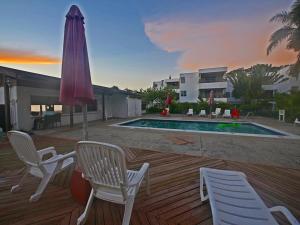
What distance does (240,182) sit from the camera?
243cm

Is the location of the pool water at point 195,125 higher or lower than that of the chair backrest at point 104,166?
lower

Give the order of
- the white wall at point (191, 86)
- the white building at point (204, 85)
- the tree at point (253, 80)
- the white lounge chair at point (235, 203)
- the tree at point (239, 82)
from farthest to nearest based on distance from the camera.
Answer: the white wall at point (191, 86), the white building at point (204, 85), the tree at point (239, 82), the tree at point (253, 80), the white lounge chair at point (235, 203)

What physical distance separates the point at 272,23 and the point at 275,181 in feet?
45.1

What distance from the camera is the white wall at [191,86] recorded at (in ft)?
104

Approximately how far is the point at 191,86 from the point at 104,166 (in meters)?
31.9

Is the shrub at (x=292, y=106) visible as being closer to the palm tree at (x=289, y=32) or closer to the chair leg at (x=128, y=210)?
the palm tree at (x=289, y=32)

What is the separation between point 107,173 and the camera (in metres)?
1.88

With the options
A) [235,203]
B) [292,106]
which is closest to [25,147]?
[235,203]

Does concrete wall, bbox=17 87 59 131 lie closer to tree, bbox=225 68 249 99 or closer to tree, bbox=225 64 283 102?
tree, bbox=225 64 283 102

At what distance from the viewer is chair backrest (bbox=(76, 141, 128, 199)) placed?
5.67ft

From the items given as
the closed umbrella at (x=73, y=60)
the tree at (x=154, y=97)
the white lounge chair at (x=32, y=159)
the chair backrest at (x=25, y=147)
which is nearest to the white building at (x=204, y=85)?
the tree at (x=154, y=97)

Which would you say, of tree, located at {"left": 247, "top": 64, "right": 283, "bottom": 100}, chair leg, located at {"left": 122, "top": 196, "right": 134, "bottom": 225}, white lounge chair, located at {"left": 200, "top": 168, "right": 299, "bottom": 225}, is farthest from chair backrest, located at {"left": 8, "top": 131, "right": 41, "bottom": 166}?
tree, located at {"left": 247, "top": 64, "right": 283, "bottom": 100}

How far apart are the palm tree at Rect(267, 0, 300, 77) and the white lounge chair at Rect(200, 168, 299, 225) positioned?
43.8 ft

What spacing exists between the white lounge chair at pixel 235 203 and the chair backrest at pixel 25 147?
2.44 m
